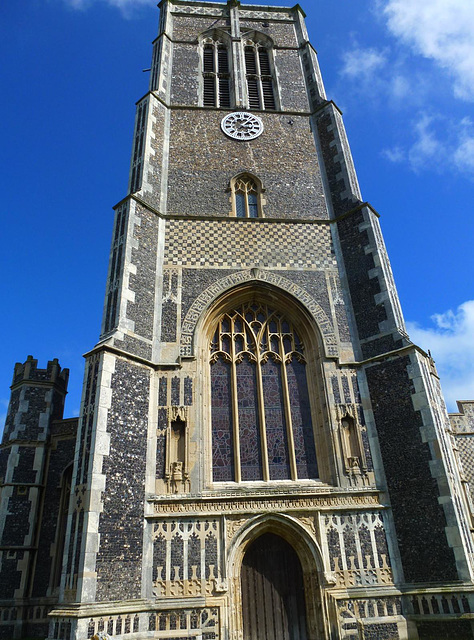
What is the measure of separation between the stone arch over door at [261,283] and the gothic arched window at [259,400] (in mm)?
661

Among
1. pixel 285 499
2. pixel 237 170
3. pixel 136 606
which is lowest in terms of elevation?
pixel 136 606

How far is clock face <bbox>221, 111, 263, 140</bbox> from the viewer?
16734 millimetres

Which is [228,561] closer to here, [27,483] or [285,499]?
[285,499]

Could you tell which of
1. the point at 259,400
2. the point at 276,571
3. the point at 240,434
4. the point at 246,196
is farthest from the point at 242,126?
the point at 276,571

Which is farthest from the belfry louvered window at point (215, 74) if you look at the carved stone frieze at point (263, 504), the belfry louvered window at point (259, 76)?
the carved stone frieze at point (263, 504)

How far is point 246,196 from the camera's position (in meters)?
15.3

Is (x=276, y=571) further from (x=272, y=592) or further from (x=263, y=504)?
(x=263, y=504)

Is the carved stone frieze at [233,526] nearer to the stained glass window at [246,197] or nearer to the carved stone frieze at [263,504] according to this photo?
the carved stone frieze at [263,504]

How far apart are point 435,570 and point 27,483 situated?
10.8m

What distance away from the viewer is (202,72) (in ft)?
62.7

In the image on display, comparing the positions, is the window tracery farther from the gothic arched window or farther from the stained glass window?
the gothic arched window

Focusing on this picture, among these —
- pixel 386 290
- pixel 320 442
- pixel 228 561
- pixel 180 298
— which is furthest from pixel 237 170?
pixel 228 561

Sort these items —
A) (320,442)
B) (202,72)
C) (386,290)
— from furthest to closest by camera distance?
(202,72) → (386,290) → (320,442)

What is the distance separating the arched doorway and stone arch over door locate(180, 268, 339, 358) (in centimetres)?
463
